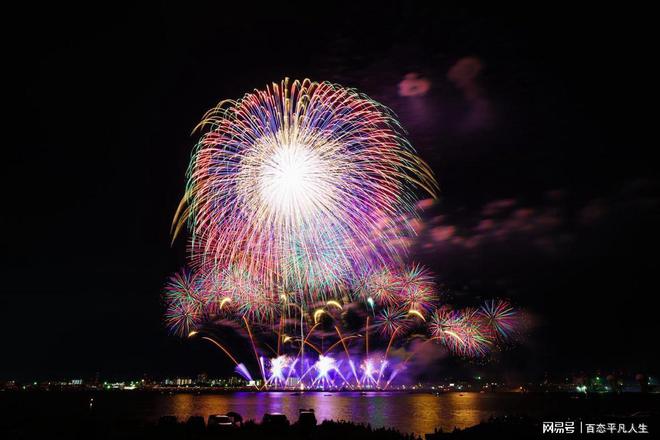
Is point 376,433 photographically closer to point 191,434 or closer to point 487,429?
point 487,429

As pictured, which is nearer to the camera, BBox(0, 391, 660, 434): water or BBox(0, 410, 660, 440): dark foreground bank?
BBox(0, 410, 660, 440): dark foreground bank

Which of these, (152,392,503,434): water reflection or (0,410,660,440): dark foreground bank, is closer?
(0,410,660,440): dark foreground bank

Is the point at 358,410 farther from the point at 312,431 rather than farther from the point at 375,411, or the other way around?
the point at 312,431

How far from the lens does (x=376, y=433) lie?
26.4m

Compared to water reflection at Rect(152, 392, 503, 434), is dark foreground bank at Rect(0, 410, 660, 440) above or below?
above

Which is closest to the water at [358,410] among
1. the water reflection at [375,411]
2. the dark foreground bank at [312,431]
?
the water reflection at [375,411]

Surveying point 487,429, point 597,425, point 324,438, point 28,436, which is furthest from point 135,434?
point 597,425

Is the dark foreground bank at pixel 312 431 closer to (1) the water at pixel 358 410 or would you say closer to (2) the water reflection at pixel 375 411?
(1) the water at pixel 358 410

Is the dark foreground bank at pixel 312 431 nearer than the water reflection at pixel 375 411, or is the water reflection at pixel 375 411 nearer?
the dark foreground bank at pixel 312 431

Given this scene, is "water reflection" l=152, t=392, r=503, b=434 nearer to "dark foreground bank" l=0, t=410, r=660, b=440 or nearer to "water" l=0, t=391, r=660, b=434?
"water" l=0, t=391, r=660, b=434

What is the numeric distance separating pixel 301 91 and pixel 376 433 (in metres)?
23.0

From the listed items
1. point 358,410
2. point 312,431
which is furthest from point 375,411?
point 312,431

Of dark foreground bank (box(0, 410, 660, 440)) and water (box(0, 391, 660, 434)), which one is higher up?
dark foreground bank (box(0, 410, 660, 440))

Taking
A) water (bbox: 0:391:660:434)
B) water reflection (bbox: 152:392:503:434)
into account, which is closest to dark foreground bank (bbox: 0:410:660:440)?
water (bbox: 0:391:660:434)
